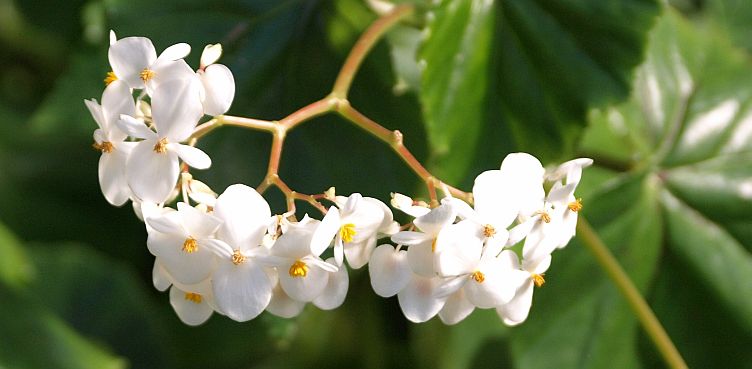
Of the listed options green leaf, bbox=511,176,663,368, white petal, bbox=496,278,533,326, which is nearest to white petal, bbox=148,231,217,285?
white petal, bbox=496,278,533,326

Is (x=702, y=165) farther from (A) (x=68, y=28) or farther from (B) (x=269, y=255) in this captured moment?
(A) (x=68, y=28)

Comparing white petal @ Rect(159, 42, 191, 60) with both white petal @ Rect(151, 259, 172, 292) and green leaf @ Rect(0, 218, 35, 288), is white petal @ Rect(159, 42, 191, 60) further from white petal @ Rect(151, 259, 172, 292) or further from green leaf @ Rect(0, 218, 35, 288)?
green leaf @ Rect(0, 218, 35, 288)

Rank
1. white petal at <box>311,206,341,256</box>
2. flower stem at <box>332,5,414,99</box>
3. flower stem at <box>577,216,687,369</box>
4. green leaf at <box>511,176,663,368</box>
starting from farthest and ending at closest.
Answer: green leaf at <box>511,176,663,368</box> < flower stem at <box>577,216,687,369</box> < flower stem at <box>332,5,414,99</box> < white petal at <box>311,206,341,256</box>

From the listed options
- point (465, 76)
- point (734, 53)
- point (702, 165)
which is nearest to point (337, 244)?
point (465, 76)

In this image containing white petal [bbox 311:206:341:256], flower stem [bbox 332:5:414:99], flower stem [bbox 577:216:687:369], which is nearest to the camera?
white petal [bbox 311:206:341:256]

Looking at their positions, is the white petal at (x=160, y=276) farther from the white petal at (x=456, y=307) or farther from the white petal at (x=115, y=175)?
the white petal at (x=456, y=307)

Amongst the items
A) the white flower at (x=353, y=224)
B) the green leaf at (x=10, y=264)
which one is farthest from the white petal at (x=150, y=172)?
the green leaf at (x=10, y=264)
